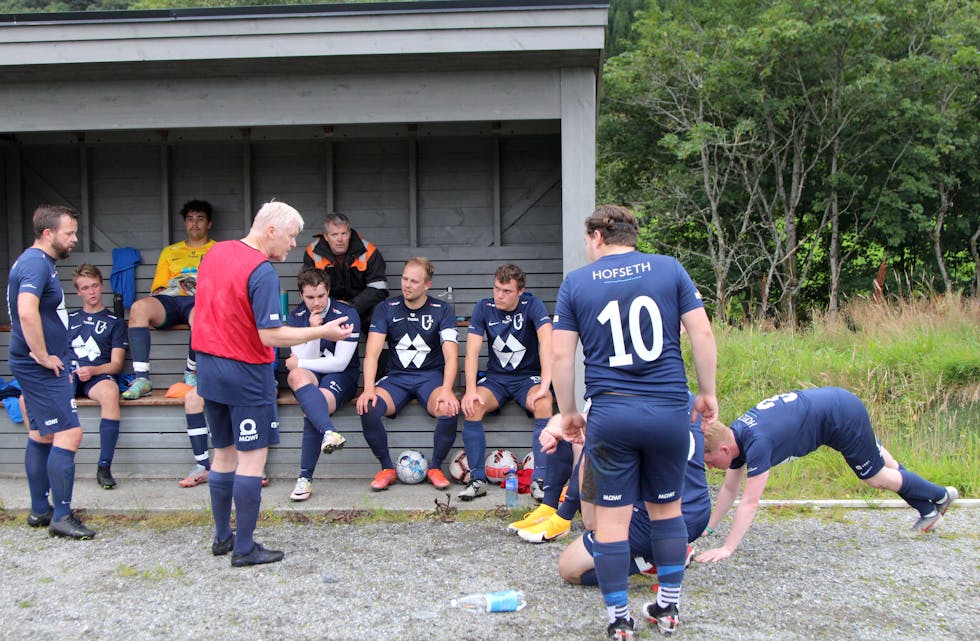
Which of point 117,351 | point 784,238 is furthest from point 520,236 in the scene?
point 784,238

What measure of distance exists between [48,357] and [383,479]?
2.03 metres

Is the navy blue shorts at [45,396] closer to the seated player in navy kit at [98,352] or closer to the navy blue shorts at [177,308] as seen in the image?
→ the seated player in navy kit at [98,352]

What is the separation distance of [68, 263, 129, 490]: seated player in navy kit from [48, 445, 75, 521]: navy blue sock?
95cm

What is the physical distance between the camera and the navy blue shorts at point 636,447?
300 cm

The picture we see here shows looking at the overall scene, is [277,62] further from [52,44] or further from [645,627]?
[645,627]

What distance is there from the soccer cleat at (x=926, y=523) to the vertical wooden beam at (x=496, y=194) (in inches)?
152

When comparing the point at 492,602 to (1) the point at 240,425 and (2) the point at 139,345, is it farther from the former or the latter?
(2) the point at 139,345

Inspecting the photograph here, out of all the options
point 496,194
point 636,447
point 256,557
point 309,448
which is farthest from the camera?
point 496,194

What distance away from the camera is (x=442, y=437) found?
210 inches

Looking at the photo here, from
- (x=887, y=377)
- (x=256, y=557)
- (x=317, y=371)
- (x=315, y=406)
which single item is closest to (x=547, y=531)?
(x=256, y=557)

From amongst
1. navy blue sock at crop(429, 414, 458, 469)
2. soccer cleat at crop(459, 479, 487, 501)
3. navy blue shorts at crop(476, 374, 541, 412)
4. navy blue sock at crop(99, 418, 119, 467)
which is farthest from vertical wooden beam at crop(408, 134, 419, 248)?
navy blue sock at crop(99, 418, 119, 467)

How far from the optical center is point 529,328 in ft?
18.2

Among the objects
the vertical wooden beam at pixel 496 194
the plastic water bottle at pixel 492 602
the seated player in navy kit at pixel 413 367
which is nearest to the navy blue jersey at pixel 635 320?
the plastic water bottle at pixel 492 602

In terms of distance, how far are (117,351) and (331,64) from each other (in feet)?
8.16
